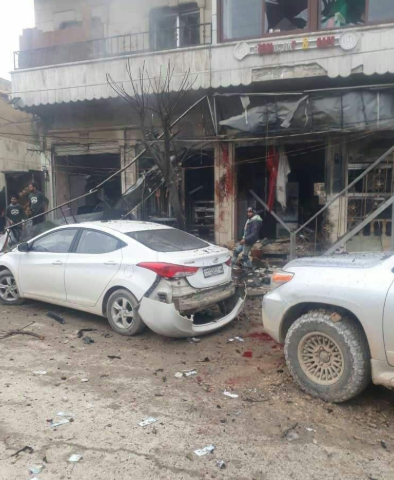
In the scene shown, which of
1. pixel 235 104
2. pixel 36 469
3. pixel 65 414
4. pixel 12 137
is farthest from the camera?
pixel 12 137

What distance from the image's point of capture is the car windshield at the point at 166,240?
5.58 meters

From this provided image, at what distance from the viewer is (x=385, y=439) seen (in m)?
3.24

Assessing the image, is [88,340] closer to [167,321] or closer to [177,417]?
[167,321]

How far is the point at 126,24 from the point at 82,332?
10294mm

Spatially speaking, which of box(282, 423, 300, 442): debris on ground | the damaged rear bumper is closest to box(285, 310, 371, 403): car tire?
box(282, 423, 300, 442): debris on ground

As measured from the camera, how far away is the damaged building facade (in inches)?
373

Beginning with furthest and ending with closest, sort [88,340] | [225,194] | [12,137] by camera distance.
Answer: [12,137]
[225,194]
[88,340]

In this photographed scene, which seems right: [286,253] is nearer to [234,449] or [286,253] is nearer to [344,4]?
[344,4]

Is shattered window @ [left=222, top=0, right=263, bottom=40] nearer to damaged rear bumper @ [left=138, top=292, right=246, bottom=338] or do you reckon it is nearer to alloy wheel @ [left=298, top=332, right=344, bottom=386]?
damaged rear bumper @ [left=138, top=292, right=246, bottom=338]

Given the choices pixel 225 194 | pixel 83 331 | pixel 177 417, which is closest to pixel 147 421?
pixel 177 417

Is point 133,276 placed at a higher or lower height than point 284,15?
lower

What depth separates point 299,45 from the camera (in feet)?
32.1

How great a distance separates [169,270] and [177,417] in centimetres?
190

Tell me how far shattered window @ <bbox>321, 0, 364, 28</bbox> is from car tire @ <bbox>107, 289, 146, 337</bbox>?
27.2 feet
